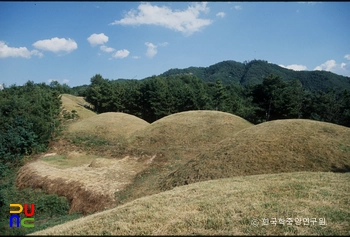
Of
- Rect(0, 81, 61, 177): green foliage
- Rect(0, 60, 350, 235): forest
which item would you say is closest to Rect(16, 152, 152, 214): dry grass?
Rect(0, 60, 350, 235): forest

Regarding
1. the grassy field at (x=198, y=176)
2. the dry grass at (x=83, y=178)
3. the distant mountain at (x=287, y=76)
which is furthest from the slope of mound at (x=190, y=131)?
the distant mountain at (x=287, y=76)

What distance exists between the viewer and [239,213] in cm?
695

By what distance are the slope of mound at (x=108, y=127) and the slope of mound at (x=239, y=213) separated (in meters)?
23.5

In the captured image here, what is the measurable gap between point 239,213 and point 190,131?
69.4 feet

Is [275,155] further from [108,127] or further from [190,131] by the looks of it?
[108,127]

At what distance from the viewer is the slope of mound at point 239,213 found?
19.4ft

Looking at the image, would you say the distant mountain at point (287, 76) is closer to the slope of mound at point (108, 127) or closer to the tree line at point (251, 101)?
the tree line at point (251, 101)

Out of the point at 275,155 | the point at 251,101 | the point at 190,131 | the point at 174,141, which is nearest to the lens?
the point at 275,155

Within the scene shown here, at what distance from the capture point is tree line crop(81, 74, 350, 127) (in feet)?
139

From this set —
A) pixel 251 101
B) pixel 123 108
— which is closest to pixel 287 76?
pixel 251 101

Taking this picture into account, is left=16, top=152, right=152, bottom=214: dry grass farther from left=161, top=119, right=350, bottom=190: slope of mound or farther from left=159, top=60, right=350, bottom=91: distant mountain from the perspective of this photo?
left=159, top=60, right=350, bottom=91: distant mountain

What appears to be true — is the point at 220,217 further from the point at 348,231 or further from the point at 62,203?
the point at 62,203

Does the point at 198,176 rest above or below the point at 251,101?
below

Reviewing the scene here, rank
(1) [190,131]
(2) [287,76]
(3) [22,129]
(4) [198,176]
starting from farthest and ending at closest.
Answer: (2) [287,76] < (1) [190,131] < (3) [22,129] < (4) [198,176]
